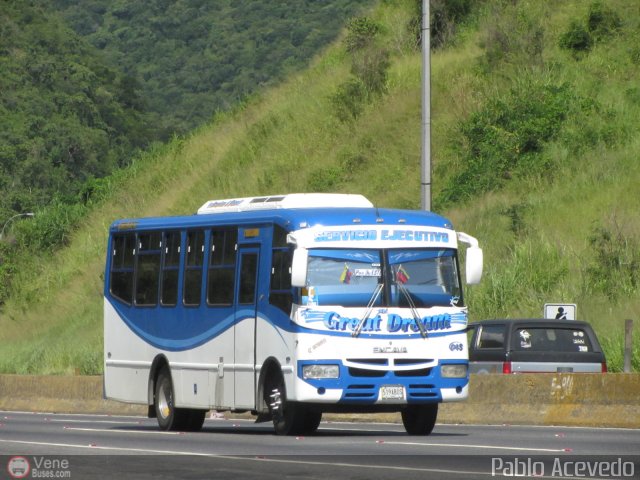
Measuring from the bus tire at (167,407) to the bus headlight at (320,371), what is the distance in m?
3.64

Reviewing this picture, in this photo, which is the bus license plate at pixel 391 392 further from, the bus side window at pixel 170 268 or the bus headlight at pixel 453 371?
the bus side window at pixel 170 268

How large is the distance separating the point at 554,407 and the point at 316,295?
15.7 feet

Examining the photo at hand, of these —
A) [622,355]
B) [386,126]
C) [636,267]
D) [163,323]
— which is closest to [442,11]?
[386,126]

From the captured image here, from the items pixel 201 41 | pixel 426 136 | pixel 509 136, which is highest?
pixel 201 41

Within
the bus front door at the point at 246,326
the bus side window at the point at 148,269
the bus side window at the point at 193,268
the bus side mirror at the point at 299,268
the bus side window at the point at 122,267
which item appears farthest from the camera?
the bus side window at the point at 122,267

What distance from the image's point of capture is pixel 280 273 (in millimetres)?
21312

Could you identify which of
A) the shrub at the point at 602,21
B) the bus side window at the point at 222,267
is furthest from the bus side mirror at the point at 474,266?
the shrub at the point at 602,21

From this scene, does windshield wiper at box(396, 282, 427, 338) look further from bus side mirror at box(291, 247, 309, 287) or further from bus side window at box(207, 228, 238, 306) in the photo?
bus side window at box(207, 228, 238, 306)

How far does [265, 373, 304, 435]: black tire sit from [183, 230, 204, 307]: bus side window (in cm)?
Answer: 270

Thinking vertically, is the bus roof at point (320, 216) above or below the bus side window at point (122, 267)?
above

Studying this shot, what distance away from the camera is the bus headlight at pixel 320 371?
66.9 feet

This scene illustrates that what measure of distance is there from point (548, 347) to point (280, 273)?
5.88 m

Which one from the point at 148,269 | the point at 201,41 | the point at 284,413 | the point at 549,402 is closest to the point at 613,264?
the point at 549,402

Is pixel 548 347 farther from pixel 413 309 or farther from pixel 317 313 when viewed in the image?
pixel 317 313
